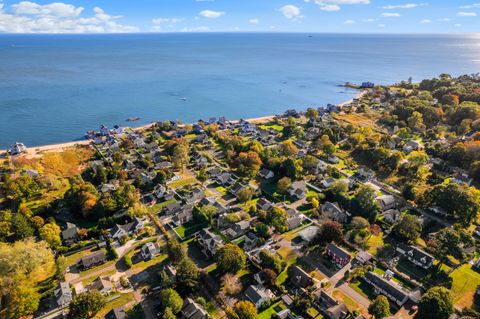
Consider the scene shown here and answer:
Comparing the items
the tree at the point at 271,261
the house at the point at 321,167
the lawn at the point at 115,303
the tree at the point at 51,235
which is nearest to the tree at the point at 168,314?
the lawn at the point at 115,303

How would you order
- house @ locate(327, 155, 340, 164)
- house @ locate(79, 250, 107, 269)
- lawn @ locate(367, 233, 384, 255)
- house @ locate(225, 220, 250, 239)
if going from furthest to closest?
house @ locate(327, 155, 340, 164), house @ locate(225, 220, 250, 239), lawn @ locate(367, 233, 384, 255), house @ locate(79, 250, 107, 269)

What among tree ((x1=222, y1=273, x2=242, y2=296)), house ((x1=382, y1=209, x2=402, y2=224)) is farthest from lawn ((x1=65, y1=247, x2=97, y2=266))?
house ((x1=382, y1=209, x2=402, y2=224))

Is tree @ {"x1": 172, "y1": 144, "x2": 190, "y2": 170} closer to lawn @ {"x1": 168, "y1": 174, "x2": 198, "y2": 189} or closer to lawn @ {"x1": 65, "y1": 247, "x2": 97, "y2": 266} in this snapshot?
lawn @ {"x1": 168, "y1": 174, "x2": 198, "y2": 189}

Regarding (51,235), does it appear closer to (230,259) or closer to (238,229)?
(230,259)

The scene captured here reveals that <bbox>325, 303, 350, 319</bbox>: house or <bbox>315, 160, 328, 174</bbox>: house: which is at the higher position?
<bbox>315, 160, 328, 174</bbox>: house

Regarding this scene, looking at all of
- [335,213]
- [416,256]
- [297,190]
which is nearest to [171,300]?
[335,213]

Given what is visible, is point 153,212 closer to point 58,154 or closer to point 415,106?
point 58,154
